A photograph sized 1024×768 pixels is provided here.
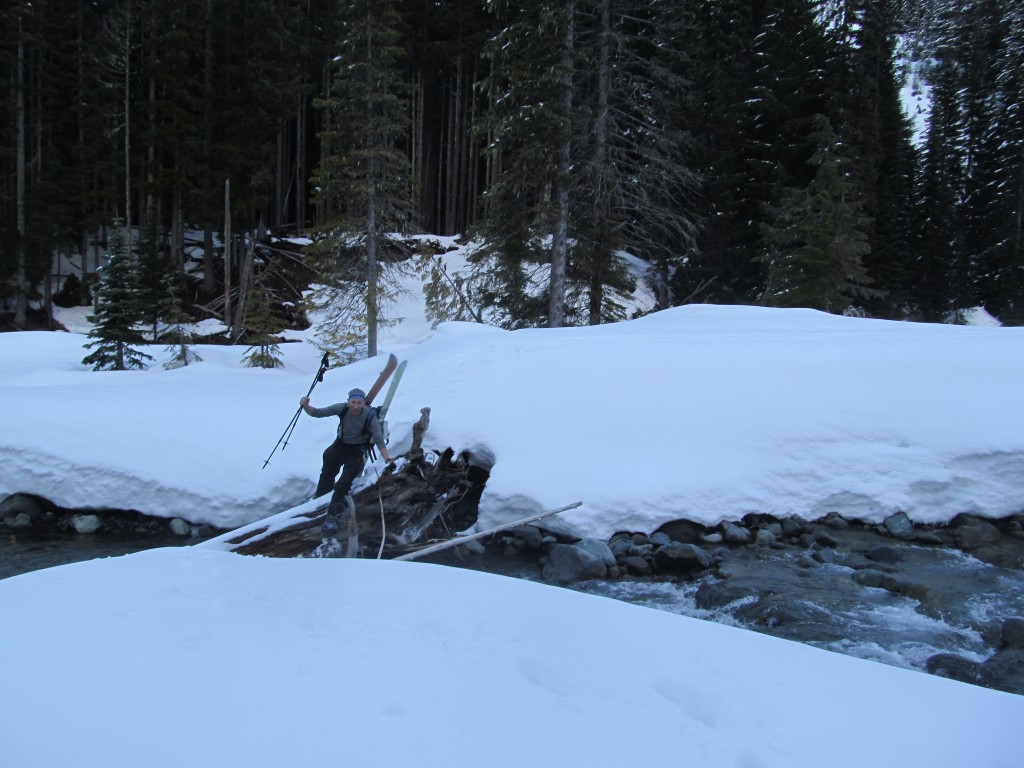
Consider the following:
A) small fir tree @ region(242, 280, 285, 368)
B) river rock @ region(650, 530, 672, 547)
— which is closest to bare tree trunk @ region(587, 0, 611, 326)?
small fir tree @ region(242, 280, 285, 368)

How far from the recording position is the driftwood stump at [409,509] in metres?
7.12

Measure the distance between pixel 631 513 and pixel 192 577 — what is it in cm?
533

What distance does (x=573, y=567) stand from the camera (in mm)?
7305

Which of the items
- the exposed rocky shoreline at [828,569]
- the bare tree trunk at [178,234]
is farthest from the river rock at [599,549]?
the bare tree trunk at [178,234]

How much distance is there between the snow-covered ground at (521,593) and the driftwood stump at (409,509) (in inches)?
17.9

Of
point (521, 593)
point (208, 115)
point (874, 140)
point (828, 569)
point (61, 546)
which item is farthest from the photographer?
point (208, 115)

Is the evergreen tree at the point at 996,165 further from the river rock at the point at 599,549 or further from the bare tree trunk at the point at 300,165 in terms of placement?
the bare tree trunk at the point at 300,165

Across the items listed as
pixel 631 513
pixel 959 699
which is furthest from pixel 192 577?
pixel 631 513

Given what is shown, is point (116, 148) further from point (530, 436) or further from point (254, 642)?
point (254, 642)

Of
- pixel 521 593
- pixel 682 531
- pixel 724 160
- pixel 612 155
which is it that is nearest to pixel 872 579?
pixel 682 531

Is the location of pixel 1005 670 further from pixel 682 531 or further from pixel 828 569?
pixel 682 531

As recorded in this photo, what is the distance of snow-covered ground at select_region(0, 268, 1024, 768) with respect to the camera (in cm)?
288

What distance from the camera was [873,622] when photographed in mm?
6000

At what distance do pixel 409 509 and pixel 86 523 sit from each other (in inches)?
180
